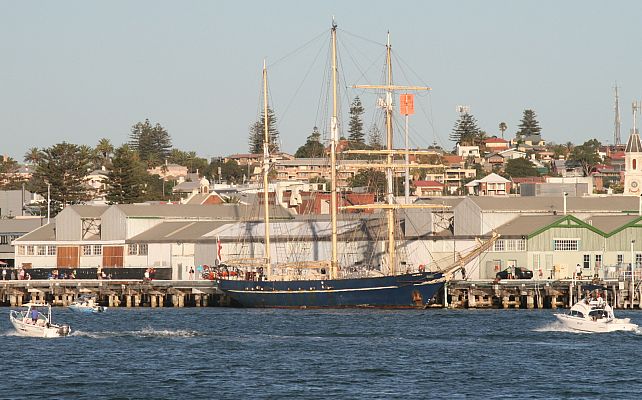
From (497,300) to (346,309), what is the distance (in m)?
11.6

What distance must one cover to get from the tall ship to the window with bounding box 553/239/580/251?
6156 millimetres

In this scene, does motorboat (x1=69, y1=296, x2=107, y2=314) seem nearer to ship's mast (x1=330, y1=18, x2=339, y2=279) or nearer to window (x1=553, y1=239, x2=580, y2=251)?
ship's mast (x1=330, y1=18, x2=339, y2=279)

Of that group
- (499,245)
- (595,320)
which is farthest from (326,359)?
(499,245)

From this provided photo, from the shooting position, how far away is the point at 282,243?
13375 cm

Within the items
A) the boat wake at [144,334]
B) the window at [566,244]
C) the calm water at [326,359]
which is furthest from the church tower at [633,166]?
the boat wake at [144,334]

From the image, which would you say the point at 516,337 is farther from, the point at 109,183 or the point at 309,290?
the point at 109,183

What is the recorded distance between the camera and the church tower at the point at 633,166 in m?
171

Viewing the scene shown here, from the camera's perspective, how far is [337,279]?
115875 millimetres

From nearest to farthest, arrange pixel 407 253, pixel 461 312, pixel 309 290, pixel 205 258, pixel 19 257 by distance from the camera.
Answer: pixel 461 312
pixel 309 290
pixel 407 253
pixel 205 258
pixel 19 257

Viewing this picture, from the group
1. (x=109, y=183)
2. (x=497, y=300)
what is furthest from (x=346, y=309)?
(x=109, y=183)

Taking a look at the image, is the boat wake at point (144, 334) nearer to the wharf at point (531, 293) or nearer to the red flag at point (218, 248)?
the wharf at point (531, 293)

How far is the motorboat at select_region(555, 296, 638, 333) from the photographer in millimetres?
87938

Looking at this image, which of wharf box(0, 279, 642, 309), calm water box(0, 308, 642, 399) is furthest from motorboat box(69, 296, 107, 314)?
calm water box(0, 308, 642, 399)

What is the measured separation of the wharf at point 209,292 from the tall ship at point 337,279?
7.03 feet
